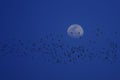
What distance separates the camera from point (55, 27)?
267 inches

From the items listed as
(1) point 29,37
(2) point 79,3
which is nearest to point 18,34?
(1) point 29,37

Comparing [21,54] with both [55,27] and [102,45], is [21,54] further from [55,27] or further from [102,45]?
[102,45]

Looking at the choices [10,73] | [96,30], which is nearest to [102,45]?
[96,30]

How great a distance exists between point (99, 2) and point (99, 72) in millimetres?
796

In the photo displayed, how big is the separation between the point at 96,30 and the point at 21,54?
89 centimetres

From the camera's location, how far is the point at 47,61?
678cm

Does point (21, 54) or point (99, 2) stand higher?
point (99, 2)

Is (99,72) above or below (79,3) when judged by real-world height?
below

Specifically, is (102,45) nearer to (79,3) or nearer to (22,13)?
(79,3)

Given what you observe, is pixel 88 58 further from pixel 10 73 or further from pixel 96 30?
pixel 10 73

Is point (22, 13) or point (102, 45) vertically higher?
point (22, 13)

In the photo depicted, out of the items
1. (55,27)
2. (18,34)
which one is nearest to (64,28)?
(55,27)

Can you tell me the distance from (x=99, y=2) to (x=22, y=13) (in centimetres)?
88

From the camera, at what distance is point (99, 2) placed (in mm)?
6805
